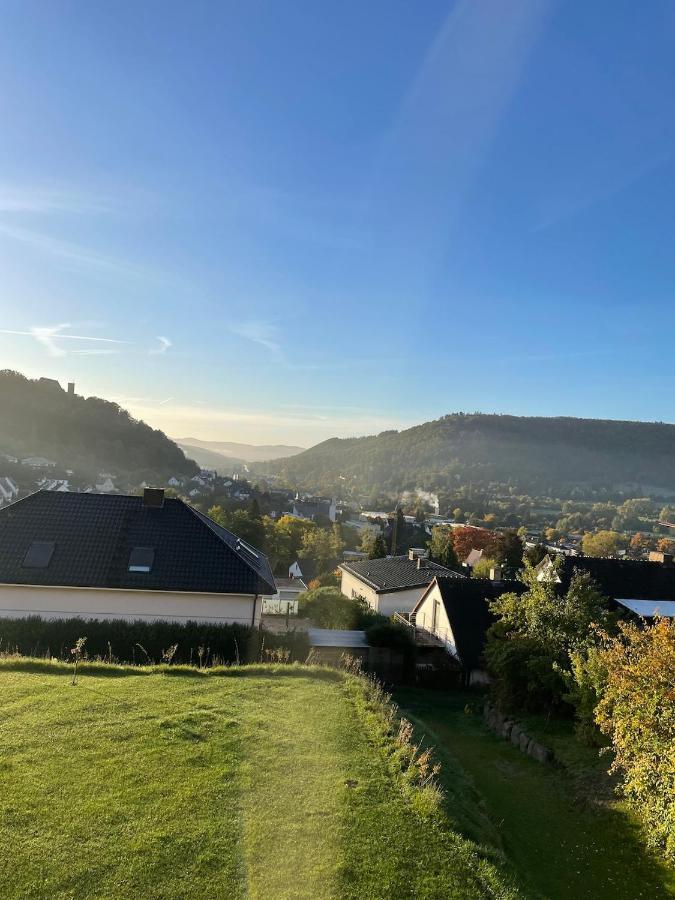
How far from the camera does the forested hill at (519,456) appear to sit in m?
161

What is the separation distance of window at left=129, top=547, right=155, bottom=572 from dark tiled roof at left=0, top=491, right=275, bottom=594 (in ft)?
0.49

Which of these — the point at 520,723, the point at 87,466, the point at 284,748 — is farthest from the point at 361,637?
the point at 87,466

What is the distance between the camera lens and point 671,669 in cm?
873

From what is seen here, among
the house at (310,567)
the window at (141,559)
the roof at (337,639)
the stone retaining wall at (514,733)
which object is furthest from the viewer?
the house at (310,567)

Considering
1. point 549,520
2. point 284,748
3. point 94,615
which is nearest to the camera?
point 284,748

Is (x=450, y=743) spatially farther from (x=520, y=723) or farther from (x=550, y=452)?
(x=550, y=452)

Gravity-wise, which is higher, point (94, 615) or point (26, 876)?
point (26, 876)

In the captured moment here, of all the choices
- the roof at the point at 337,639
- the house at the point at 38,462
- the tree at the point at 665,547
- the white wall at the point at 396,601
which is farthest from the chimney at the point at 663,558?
the house at the point at 38,462

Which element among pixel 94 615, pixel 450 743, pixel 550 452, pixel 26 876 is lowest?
pixel 450 743

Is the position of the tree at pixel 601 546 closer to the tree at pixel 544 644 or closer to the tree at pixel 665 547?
the tree at pixel 665 547

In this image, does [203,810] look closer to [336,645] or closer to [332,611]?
[336,645]

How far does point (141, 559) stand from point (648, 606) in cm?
2060

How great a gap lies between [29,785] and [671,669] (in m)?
9.14

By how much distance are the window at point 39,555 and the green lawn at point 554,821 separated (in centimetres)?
1282
